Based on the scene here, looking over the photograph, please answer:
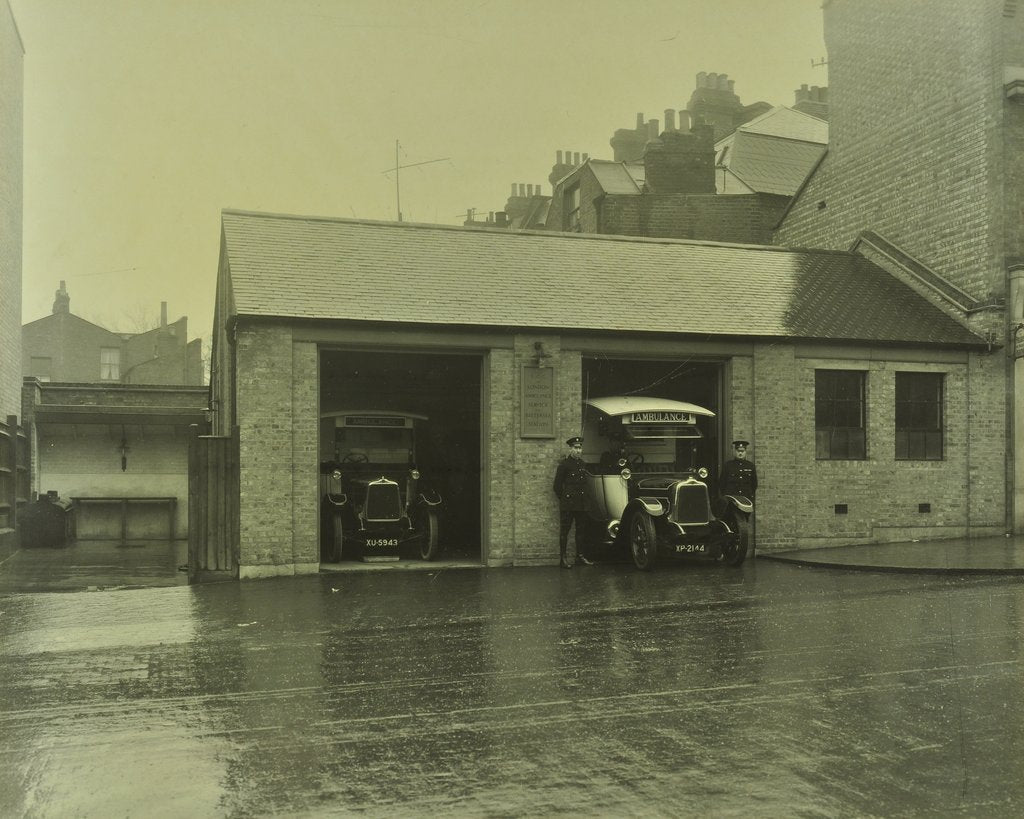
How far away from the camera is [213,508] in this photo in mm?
14000

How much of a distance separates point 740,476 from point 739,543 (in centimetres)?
145

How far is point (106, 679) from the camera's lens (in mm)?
A: 7371

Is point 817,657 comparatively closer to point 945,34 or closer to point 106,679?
point 106,679

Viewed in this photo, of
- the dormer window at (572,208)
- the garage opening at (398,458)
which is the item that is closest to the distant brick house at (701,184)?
the dormer window at (572,208)

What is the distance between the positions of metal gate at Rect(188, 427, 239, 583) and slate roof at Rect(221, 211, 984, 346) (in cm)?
195

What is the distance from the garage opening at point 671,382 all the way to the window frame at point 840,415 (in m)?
1.68

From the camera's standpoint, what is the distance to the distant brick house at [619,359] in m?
14.3

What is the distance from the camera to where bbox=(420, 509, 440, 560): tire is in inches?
615

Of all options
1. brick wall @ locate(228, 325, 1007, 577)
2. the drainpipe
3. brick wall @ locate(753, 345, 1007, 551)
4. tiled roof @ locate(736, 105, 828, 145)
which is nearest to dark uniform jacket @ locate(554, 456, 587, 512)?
brick wall @ locate(228, 325, 1007, 577)

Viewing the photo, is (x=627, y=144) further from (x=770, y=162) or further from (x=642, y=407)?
(x=642, y=407)

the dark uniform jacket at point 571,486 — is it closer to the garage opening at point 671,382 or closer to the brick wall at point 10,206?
the garage opening at point 671,382

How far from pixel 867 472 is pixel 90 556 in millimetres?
15382

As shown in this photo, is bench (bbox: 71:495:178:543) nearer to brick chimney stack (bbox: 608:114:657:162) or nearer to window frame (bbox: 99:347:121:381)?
brick chimney stack (bbox: 608:114:657:162)

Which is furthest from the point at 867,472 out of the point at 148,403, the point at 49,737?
the point at 148,403
